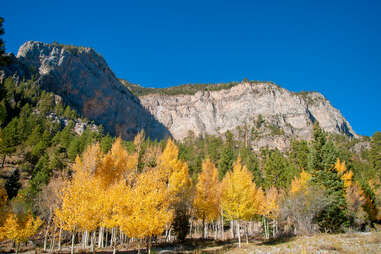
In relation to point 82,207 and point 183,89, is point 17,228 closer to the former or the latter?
point 82,207

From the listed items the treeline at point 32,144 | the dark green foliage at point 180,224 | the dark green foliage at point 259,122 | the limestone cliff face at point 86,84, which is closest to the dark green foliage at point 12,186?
the treeline at point 32,144

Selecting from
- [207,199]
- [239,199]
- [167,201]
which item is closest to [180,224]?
[207,199]

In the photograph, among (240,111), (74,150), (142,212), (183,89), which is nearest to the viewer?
(142,212)

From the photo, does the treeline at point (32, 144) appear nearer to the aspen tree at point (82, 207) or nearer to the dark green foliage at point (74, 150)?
the dark green foliage at point (74, 150)

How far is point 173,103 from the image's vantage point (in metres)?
154

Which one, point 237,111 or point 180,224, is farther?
point 237,111

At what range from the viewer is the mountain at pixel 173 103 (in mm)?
98250

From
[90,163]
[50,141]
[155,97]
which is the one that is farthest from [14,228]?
[155,97]

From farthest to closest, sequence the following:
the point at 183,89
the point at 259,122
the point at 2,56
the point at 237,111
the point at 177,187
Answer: the point at 183,89 < the point at 237,111 < the point at 259,122 < the point at 177,187 < the point at 2,56

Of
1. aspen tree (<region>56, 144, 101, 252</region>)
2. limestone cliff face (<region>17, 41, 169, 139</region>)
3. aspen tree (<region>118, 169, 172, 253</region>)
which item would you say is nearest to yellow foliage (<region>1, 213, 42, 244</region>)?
aspen tree (<region>56, 144, 101, 252</region>)

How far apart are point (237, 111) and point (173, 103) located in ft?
143

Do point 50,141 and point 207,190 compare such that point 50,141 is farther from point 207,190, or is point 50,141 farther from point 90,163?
point 207,190

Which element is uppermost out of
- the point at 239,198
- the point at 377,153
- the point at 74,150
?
the point at 74,150

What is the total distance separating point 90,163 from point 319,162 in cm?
2608
